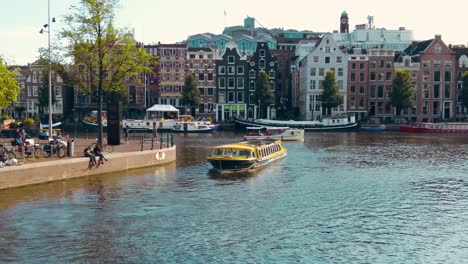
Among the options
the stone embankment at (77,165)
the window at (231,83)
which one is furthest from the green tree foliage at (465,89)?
the stone embankment at (77,165)

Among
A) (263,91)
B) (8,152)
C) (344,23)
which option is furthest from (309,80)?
(8,152)

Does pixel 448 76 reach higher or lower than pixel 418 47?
lower

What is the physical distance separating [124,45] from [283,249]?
31432 millimetres

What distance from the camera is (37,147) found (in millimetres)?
41781

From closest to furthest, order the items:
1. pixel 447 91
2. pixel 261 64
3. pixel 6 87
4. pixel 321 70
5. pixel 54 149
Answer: pixel 54 149 → pixel 6 87 → pixel 321 70 → pixel 447 91 → pixel 261 64

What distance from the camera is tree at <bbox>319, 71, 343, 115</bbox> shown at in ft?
402

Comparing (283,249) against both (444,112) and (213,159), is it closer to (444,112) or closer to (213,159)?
(213,159)

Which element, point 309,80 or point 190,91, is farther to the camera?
point 309,80

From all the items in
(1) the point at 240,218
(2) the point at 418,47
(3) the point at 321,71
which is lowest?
(1) the point at 240,218

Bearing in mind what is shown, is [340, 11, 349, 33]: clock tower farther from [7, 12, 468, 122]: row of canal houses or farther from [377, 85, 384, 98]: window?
[377, 85, 384, 98]: window

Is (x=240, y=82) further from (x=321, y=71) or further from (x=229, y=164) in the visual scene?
(x=229, y=164)

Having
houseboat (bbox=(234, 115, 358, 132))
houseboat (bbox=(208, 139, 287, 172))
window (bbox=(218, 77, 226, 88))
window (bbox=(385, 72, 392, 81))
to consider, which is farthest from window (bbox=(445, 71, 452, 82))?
houseboat (bbox=(208, 139, 287, 172))

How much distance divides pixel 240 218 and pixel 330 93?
95997 mm

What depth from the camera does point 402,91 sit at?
123188 mm
